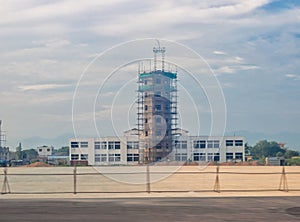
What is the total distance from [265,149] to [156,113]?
150 meters

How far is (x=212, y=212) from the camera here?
66.4 ft

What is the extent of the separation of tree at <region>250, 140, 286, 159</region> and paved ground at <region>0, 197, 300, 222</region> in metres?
165

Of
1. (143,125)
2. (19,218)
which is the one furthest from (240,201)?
(143,125)

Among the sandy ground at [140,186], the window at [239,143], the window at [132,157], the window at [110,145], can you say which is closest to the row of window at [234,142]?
the window at [239,143]

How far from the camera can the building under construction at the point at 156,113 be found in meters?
45.2

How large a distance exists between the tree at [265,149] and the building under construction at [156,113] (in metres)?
140

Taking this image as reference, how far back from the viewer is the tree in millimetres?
188600

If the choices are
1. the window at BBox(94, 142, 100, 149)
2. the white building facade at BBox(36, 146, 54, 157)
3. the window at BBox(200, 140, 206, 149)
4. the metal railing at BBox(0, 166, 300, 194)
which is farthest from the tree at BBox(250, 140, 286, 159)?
the window at BBox(94, 142, 100, 149)

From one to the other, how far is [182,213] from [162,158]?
27.8m

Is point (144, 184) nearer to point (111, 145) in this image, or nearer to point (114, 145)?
point (114, 145)

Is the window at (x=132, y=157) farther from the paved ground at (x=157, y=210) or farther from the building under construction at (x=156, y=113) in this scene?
the paved ground at (x=157, y=210)

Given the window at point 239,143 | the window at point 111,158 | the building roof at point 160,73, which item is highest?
the building roof at point 160,73

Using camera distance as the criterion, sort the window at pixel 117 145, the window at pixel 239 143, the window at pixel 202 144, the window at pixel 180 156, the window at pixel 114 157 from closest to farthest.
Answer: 1. the window at pixel 117 145
2. the window at pixel 114 157
3. the window at pixel 180 156
4. the window at pixel 202 144
5. the window at pixel 239 143

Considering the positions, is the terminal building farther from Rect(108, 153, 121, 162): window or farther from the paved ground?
the paved ground
